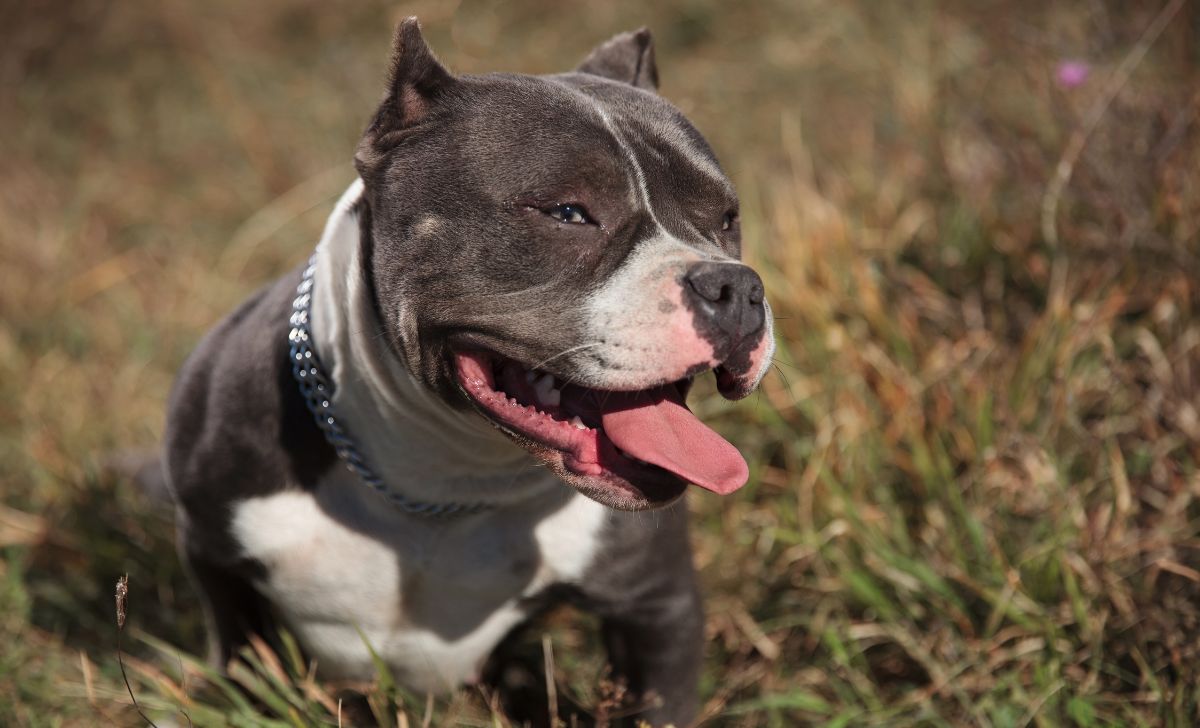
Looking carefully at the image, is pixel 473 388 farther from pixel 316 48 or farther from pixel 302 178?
pixel 316 48

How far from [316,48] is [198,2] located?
0.82 meters

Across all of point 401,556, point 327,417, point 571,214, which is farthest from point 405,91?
point 401,556

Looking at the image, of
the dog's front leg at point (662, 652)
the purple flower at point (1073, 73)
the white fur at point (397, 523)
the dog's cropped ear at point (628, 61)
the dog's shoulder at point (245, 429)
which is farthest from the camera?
the purple flower at point (1073, 73)

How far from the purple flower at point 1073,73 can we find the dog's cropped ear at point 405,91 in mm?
2454

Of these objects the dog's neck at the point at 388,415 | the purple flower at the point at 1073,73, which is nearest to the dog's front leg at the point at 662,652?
the dog's neck at the point at 388,415

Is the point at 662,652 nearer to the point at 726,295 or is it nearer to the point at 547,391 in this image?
the point at 547,391

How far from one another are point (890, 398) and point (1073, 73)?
1.26 m

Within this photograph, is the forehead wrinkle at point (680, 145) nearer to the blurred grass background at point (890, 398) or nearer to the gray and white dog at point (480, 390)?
the gray and white dog at point (480, 390)

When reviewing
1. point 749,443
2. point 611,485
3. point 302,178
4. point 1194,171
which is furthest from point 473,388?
point 302,178

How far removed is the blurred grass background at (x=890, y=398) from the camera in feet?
10.1

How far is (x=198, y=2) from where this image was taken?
8.02 meters

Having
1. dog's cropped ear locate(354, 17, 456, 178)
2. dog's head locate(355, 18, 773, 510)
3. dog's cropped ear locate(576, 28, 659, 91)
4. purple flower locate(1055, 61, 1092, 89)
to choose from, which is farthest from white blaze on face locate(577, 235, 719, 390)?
purple flower locate(1055, 61, 1092, 89)

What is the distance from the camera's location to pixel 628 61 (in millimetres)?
3066

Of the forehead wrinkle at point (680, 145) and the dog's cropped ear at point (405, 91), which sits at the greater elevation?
the dog's cropped ear at point (405, 91)
